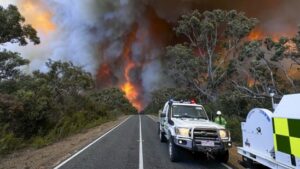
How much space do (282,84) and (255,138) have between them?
89.2ft

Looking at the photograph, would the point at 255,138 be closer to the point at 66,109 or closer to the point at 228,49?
the point at 66,109

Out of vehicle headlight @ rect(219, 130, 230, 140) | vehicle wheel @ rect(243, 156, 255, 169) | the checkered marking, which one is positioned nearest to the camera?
the checkered marking

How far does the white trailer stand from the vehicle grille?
11.2 feet

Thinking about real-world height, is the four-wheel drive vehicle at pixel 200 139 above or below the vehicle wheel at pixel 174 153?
above

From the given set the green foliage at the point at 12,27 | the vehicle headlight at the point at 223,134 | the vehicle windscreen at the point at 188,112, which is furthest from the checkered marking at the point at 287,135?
the green foliage at the point at 12,27

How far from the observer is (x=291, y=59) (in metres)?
24.2

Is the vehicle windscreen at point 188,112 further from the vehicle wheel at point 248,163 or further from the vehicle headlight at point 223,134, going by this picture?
the vehicle wheel at point 248,163

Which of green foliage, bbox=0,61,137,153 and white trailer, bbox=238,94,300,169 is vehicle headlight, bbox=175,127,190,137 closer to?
white trailer, bbox=238,94,300,169

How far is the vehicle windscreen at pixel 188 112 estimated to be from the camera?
13.7m

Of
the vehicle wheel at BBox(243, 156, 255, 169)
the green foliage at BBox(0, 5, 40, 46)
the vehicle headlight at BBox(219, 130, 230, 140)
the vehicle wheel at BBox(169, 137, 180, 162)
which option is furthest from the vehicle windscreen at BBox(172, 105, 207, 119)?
the green foliage at BBox(0, 5, 40, 46)

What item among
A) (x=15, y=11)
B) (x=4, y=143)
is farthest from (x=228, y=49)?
(x=4, y=143)

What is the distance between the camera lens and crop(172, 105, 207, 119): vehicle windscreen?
538 inches

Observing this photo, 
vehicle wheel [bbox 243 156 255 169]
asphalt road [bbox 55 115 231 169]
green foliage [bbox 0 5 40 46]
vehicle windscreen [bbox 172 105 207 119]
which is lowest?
asphalt road [bbox 55 115 231 169]

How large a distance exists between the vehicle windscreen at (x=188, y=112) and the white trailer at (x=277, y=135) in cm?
628
